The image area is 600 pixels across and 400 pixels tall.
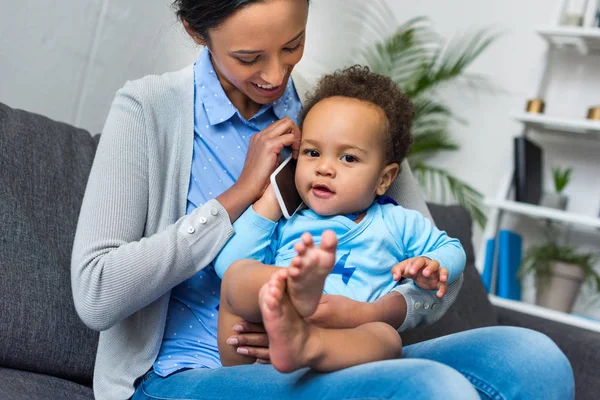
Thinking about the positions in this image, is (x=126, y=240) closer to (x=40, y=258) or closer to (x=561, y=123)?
(x=40, y=258)

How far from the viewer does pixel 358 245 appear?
4.21 feet

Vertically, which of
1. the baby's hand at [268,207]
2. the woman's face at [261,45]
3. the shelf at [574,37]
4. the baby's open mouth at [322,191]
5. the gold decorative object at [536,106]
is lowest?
the baby's hand at [268,207]

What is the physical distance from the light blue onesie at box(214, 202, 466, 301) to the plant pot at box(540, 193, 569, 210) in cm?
199

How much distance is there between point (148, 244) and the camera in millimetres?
1160

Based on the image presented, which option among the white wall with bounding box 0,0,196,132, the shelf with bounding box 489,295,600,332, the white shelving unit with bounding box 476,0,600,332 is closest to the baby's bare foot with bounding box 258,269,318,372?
the white wall with bounding box 0,0,196,132

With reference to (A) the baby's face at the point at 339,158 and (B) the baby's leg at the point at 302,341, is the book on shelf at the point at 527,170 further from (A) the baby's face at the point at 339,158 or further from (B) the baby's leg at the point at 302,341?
(B) the baby's leg at the point at 302,341

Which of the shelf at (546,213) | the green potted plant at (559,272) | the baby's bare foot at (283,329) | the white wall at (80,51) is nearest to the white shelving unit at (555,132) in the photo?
the shelf at (546,213)

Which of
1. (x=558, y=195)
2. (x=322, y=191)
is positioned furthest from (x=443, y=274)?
(x=558, y=195)

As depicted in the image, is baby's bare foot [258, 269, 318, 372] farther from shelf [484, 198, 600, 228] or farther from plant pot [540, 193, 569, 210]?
plant pot [540, 193, 569, 210]

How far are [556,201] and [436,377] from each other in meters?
2.52


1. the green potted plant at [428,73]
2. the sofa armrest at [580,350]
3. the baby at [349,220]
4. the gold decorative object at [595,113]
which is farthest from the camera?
the green potted plant at [428,73]

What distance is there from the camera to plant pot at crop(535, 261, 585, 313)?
308cm

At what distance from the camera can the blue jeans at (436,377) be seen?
2.84ft

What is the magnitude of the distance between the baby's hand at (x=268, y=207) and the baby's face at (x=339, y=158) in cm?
7
